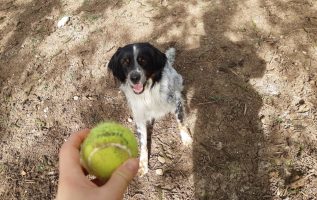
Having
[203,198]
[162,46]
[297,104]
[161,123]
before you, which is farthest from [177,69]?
[203,198]

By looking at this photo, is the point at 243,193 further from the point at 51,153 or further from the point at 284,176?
the point at 51,153

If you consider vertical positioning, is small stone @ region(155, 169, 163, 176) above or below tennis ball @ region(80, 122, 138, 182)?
below

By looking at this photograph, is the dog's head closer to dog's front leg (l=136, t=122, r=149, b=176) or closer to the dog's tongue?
the dog's tongue

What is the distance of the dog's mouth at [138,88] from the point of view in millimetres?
4173

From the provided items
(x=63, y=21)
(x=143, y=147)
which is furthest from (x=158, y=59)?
(x=63, y=21)

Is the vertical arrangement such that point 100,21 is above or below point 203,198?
above

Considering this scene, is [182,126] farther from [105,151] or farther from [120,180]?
[120,180]

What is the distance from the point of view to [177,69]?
18.1 feet

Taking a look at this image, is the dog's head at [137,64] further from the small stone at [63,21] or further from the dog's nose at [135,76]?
the small stone at [63,21]

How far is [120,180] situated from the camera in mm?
1718

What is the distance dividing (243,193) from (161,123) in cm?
144

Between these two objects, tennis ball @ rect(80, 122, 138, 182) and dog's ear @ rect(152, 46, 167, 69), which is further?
dog's ear @ rect(152, 46, 167, 69)

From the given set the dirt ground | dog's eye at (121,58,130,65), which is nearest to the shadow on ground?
the dirt ground

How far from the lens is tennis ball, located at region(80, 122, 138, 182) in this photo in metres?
2.08
